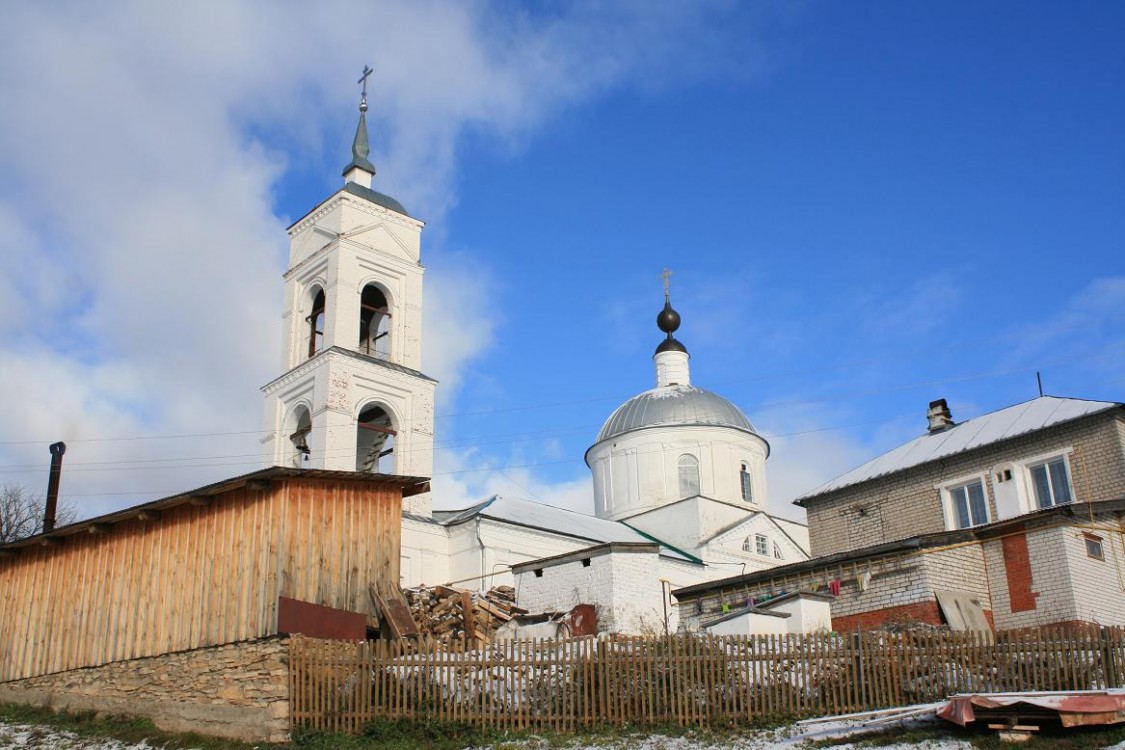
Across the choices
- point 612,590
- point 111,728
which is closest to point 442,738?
point 111,728

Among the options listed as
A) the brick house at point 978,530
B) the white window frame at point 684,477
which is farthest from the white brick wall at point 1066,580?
the white window frame at point 684,477

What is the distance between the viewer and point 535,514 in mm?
35688

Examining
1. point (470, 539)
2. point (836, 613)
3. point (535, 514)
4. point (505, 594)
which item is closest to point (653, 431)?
point (535, 514)

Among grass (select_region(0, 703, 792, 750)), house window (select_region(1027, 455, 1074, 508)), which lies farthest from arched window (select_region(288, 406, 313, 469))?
house window (select_region(1027, 455, 1074, 508))

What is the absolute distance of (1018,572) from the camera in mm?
22859

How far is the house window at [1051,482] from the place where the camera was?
27.1 metres

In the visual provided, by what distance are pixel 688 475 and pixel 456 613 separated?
713 inches

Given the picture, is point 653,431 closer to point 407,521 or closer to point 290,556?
point 407,521

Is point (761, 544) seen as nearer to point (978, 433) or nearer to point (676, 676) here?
point (978, 433)

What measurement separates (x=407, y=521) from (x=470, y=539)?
1.77 metres

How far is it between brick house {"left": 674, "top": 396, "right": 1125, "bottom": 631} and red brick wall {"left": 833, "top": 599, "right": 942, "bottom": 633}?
23 millimetres

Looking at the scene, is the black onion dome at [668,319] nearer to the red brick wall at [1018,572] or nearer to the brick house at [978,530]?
the brick house at [978,530]

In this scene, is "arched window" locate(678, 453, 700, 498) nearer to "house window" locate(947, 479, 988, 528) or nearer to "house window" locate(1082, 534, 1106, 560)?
"house window" locate(947, 479, 988, 528)

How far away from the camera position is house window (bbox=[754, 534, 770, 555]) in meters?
39.9
